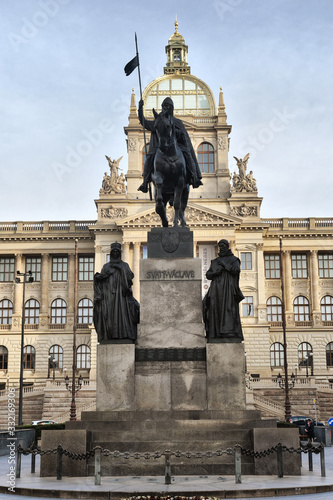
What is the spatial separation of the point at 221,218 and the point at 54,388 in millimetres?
24021

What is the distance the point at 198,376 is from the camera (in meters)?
15.6

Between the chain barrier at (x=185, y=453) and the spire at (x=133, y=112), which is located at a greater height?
the spire at (x=133, y=112)

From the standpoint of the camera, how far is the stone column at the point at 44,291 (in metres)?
74.1

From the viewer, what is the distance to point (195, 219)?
69.7m

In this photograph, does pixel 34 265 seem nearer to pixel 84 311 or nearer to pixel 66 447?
pixel 84 311

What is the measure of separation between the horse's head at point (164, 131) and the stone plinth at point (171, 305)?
2.95 m

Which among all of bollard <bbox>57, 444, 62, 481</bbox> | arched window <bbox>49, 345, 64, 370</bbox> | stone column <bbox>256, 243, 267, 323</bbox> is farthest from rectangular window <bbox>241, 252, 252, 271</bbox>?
bollard <bbox>57, 444, 62, 481</bbox>

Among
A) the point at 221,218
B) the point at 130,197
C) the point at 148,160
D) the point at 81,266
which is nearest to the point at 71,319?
the point at 81,266

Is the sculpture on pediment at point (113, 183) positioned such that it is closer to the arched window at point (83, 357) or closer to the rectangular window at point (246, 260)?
the rectangular window at point (246, 260)

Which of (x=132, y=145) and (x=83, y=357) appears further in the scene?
(x=132, y=145)

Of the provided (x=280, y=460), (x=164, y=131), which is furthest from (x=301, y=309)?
(x=280, y=460)

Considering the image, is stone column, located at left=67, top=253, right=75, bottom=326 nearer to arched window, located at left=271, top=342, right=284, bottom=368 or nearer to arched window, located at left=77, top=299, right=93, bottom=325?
arched window, located at left=77, top=299, right=93, bottom=325

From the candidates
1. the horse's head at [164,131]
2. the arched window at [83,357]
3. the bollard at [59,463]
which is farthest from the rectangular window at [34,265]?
the bollard at [59,463]

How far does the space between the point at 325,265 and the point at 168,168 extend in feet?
199
